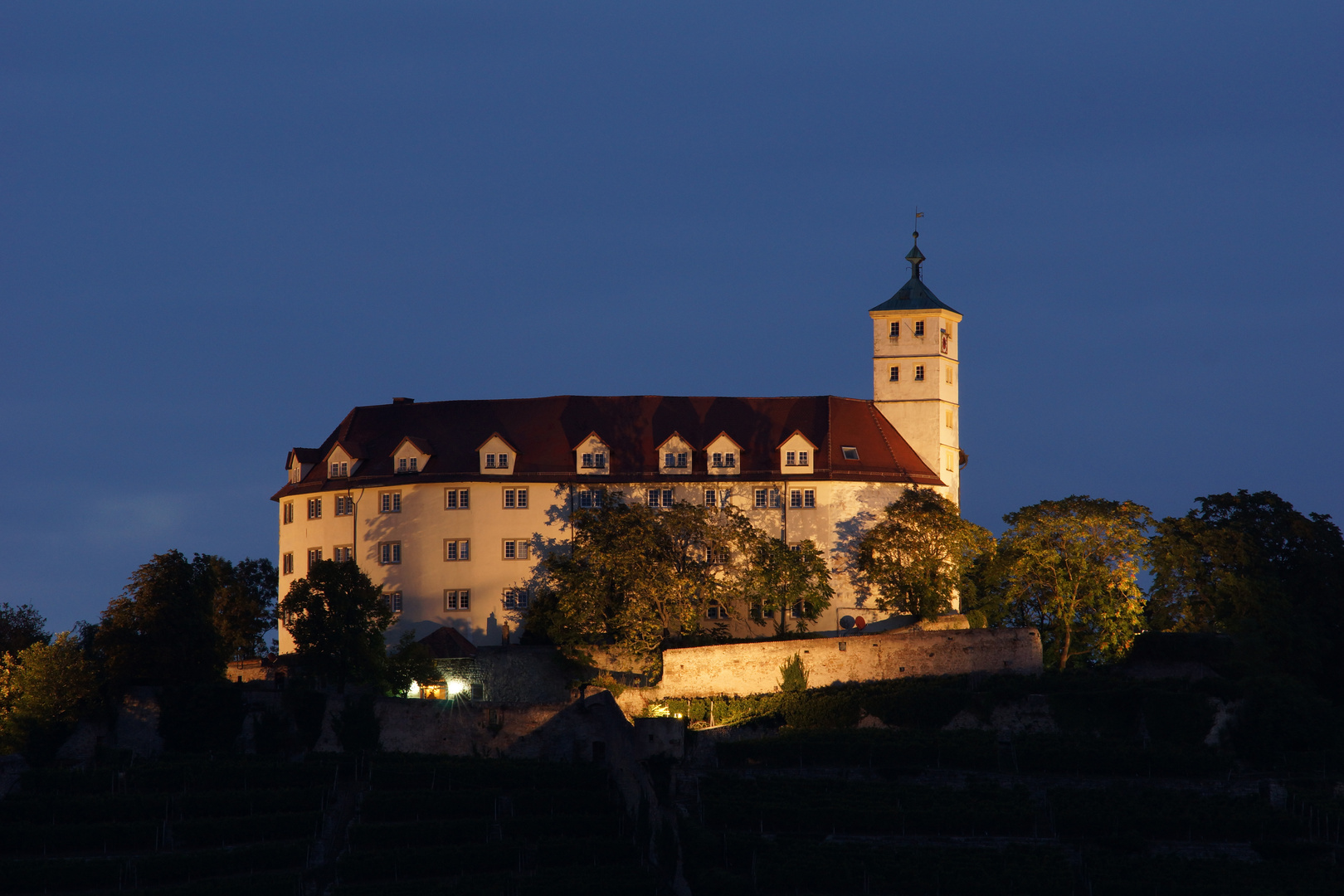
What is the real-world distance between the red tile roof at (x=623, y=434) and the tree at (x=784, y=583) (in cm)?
505

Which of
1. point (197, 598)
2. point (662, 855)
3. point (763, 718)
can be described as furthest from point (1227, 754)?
point (197, 598)

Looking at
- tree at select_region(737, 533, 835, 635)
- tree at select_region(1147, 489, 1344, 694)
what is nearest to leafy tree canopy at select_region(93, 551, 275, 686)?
tree at select_region(737, 533, 835, 635)

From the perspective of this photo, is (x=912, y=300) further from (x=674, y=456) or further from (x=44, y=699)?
(x=44, y=699)

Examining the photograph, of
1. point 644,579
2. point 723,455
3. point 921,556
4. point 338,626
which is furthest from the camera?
point 723,455

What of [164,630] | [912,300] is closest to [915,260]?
[912,300]

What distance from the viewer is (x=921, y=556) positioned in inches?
3140

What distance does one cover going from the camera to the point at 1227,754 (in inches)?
2648

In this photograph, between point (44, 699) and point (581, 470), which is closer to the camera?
point (44, 699)

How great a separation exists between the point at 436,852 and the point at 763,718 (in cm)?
1483

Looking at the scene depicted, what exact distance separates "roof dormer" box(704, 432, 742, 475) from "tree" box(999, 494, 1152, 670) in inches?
515

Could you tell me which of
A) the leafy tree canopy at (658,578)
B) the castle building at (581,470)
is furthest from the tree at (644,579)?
the castle building at (581,470)

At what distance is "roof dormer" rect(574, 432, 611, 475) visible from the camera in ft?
279

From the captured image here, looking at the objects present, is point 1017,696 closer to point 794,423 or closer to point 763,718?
point 763,718

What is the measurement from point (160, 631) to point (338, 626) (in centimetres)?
606
